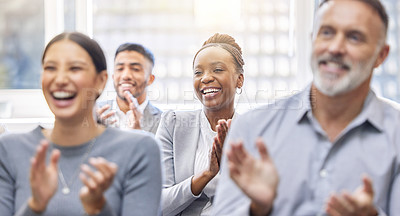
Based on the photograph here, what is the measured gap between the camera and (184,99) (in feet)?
11.6

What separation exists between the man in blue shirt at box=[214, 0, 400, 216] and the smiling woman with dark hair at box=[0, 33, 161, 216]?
0.25 meters

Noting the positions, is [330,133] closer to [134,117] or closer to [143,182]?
[143,182]

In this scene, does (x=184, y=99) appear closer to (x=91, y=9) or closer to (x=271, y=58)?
(x=271, y=58)

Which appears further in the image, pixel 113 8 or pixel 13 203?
pixel 113 8

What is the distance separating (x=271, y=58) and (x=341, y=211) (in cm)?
248

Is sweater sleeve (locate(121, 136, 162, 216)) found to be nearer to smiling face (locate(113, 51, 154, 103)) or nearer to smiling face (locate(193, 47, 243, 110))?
smiling face (locate(193, 47, 243, 110))

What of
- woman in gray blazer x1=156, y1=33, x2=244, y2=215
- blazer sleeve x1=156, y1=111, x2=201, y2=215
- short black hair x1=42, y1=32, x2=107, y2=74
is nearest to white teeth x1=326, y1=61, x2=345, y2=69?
woman in gray blazer x1=156, y1=33, x2=244, y2=215

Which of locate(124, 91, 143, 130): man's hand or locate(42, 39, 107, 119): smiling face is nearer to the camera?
locate(42, 39, 107, 119): smiling face

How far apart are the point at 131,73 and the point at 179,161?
0.73 m

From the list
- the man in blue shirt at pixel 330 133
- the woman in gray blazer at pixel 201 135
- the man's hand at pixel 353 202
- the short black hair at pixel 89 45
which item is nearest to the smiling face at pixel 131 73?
the woman in gray blazer at pixel 201 135

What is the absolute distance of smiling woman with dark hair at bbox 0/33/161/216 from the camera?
1.39 metres

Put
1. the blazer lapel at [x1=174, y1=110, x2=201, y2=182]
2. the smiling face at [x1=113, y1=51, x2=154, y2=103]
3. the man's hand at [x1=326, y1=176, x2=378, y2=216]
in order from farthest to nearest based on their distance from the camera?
the smiling face at [x1=113, y1=51, x2=154, y2=103], the blazer lapel at [x1=174, y1=110, x2=201, y2=182], the man's hand at [x1=326, y1=176, x2=378, y2=216]

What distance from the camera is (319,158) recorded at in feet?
4.29

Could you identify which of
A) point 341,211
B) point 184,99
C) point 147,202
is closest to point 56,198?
point 147,202
